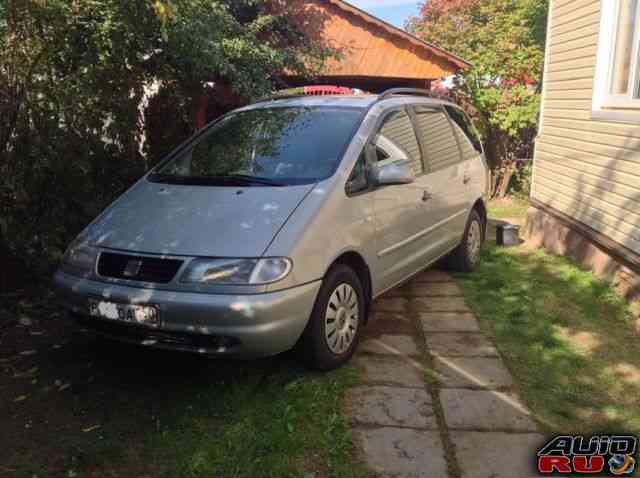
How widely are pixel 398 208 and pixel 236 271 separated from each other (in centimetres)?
168

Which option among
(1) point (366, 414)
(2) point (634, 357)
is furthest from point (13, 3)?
(2) point (634, 357)

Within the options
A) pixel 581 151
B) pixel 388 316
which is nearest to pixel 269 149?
pixel 388 316

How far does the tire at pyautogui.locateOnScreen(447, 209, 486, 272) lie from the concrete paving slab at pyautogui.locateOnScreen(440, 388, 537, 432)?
8.72 ft

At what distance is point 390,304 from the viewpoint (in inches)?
208

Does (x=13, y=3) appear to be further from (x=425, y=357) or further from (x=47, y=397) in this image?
(x=425, y=357)

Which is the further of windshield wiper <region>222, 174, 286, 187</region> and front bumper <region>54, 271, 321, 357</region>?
windshield wiper <region>222, 174, 286, 187</region>

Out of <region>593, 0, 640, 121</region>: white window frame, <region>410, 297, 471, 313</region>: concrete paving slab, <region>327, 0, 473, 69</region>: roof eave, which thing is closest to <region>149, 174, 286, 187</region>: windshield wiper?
<region>410, 297, 471, 313</region>: concrete paving slab

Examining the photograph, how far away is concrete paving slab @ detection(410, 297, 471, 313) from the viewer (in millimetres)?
5145

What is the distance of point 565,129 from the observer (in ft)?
22.7

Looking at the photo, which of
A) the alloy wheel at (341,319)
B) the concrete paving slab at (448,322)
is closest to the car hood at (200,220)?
the alloy wheel at (341,319)

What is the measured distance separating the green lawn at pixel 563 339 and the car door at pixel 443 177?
2.08ft

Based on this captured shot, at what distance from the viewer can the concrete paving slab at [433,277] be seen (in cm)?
604

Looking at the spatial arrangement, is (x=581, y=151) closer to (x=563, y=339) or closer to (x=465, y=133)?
(x=465, y=133)

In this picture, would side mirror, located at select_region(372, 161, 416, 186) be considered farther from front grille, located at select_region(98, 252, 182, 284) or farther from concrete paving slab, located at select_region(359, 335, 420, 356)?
front grille, located at select_region(98, 252, 182, 284)
